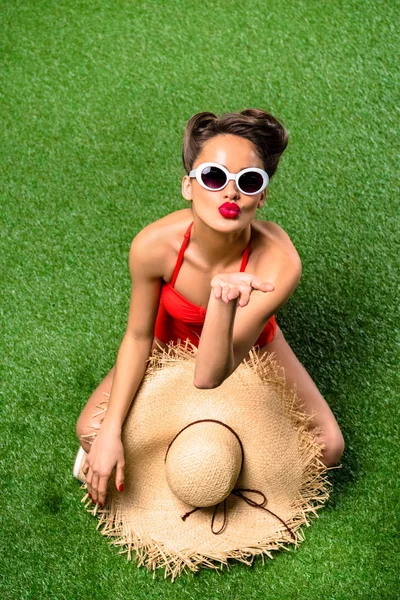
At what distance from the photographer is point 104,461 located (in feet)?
6.49

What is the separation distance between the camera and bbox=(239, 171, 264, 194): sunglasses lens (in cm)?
177

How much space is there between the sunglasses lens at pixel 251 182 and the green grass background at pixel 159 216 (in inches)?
30.9

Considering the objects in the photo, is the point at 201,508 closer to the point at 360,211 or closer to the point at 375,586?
the point at 375,586

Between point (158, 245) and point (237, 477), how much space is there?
594 millimetres

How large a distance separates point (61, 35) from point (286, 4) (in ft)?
2.90

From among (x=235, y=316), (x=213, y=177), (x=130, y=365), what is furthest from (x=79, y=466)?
(x=213, y=177)

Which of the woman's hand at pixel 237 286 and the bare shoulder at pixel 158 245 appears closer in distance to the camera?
the woman's hand at pixel 237 286

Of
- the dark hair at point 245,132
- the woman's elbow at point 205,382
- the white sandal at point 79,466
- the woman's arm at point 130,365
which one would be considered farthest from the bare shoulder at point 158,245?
the white sandal at point 79,466

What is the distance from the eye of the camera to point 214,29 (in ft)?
10.4

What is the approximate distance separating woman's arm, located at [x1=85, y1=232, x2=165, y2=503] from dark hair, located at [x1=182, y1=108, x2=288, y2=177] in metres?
0.25

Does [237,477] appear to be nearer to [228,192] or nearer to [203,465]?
[203,465]

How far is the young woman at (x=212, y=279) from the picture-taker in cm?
176

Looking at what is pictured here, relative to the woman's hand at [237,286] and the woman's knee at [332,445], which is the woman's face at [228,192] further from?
the woman's knee at [332,445]

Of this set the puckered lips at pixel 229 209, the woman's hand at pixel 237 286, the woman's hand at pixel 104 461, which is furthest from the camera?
the woman's hand at pixel 104 461
